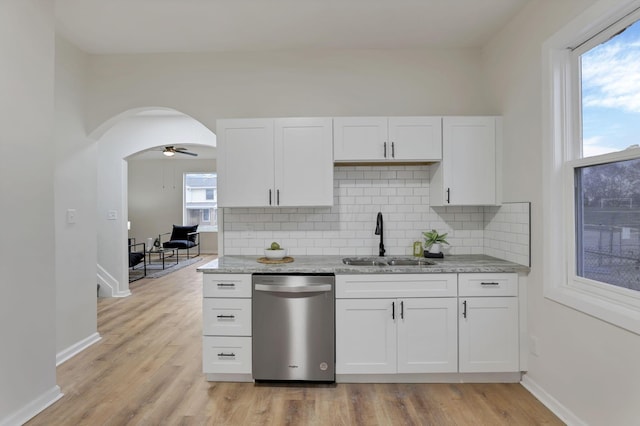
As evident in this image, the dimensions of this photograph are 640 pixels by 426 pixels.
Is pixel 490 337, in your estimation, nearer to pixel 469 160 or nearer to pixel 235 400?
pixel 469 160

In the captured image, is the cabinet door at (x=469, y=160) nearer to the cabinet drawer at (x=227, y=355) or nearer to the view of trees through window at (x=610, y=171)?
the view of trees through window at (x=610, y=171)

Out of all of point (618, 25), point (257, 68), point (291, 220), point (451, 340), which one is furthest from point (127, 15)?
point (451, 340)

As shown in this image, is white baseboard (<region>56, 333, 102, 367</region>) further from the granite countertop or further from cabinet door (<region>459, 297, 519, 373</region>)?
cabinet door (<region>459, 297, 519, 373</region>)

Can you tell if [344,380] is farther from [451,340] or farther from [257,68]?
[257,68]

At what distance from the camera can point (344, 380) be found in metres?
2.65

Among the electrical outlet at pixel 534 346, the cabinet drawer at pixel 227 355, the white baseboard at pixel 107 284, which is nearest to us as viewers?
the electrical outlet at pixel 534 346

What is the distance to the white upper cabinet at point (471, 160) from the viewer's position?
2.89 metres

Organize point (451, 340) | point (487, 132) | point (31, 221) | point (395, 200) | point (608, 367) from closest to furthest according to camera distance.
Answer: point (608, 367) → point (31, 221) → point (451, 340) → point (487, 132) → point (395, 200)

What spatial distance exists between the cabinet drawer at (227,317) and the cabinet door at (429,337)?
45.0 inches

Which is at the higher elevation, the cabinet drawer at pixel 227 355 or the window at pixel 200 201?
the window at pixel 200 201

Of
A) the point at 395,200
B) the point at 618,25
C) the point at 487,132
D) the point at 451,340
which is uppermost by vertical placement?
the point at 618,25

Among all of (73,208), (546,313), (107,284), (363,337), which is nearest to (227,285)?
(363,337)

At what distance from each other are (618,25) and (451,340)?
2172 millimetres

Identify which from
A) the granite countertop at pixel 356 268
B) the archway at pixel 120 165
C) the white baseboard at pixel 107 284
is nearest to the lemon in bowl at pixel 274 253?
the granite countertop at pixel 356 268
